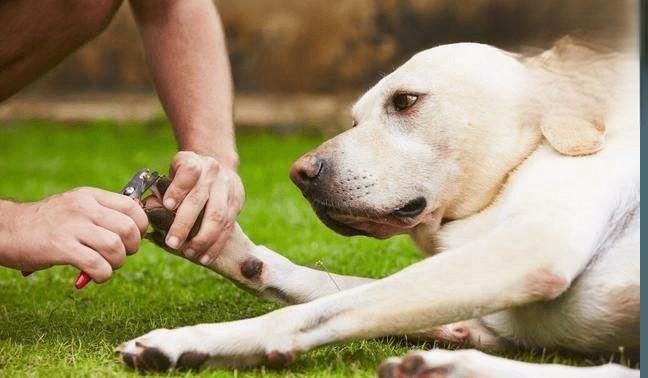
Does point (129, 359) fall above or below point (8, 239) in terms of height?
below

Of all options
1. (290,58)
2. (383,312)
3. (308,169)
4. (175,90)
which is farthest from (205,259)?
(290,58)

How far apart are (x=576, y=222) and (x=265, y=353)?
64cm

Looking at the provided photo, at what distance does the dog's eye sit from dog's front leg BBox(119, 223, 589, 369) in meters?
0.52

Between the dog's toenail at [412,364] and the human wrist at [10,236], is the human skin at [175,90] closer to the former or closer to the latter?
the human wrist at [10,236]

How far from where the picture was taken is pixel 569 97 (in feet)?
7.84

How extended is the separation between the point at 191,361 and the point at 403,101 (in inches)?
31.9

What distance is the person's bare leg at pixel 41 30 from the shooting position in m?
2.57

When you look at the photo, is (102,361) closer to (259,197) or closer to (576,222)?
(576,222)

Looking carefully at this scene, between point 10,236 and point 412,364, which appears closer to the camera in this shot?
point 412,364

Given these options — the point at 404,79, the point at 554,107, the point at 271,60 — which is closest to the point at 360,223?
the point at 404,79

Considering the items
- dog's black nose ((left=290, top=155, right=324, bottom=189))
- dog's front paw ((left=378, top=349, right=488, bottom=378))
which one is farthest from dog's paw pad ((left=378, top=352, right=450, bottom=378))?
dog's black nose ((left=290, top=155, right=324, bottom=189))

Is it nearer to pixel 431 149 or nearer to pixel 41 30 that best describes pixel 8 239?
pixel 41 30

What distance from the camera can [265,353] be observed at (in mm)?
1979

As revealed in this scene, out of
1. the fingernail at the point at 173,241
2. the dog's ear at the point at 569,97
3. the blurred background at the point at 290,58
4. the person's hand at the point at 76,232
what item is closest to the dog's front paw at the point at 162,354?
the person's hand at the point at 76,232
